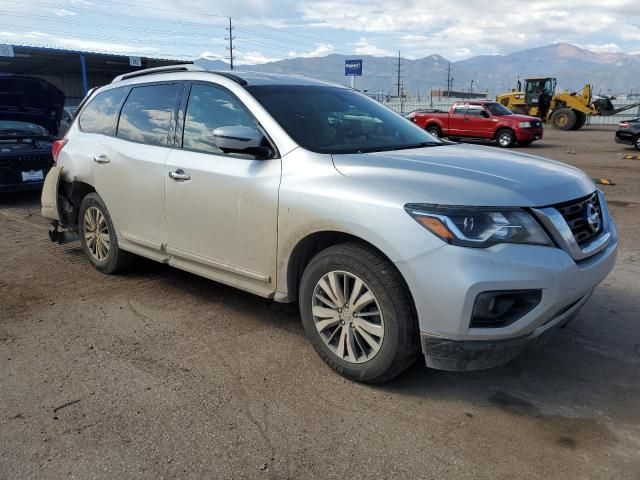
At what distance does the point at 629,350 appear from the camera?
3629mm

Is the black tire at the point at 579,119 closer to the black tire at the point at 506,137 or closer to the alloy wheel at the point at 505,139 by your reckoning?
the black tire at the point at 506,137

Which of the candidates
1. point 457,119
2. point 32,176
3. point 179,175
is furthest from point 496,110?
point 179,175

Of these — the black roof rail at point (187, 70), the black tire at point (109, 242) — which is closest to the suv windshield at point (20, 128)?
Answer: the black tire at point (109, 242)

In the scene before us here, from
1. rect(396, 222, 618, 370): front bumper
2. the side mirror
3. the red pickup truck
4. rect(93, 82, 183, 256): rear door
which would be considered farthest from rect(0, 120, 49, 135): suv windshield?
the red pickup truck

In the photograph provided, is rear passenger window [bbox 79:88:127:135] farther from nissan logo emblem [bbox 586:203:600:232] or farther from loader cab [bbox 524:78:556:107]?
loader cab [bbox 524:78:556:107]

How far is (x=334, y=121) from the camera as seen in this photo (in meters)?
3.90

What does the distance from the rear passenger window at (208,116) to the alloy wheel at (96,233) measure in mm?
1518

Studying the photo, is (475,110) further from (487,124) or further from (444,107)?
(444,107)

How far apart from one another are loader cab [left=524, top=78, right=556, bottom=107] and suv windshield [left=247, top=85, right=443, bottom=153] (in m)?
28.6

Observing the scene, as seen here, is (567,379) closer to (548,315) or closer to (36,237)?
(548,315)

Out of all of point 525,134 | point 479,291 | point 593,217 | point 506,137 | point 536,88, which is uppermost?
point 536,88

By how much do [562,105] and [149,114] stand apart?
29855 millimetres

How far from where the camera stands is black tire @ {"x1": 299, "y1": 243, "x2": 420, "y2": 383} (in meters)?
2.88

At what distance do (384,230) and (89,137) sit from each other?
353 centimetres
